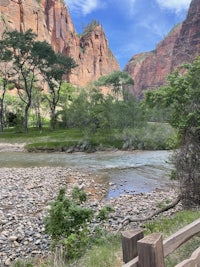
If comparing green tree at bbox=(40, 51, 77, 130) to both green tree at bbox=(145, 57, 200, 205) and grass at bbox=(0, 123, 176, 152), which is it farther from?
green tree at bbox=(145, 57, 200, 205)

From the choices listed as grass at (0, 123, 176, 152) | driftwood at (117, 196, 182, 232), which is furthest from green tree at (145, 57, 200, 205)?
grass at (0, 123, 176, 152)

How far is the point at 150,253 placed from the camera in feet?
7.14

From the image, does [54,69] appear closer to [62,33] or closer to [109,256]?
[109,256]

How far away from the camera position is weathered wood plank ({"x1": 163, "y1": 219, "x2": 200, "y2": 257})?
256 cm

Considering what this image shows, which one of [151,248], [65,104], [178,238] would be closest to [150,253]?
[151,248]

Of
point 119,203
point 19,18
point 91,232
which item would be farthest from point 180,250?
point 19,18

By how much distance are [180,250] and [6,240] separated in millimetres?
4481

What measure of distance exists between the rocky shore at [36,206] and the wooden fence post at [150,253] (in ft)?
14.3

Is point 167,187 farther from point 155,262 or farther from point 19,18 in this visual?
point 19,18

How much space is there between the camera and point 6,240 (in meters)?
6.61

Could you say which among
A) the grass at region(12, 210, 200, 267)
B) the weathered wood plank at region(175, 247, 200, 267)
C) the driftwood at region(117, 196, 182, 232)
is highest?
the weathered wood plank at region(175, 247, 200, 267)

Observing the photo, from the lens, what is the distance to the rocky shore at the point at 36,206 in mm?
6359

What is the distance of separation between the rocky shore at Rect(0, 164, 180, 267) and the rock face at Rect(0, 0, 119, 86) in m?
94.2

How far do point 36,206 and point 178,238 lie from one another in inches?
298
